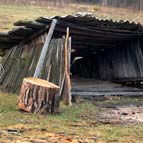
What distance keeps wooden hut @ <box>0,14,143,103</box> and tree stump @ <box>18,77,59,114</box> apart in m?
2.25

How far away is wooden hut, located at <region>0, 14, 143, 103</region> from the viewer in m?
14.4

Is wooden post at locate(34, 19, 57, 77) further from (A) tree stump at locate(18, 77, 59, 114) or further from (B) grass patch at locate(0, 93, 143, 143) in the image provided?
(A) tree stump at locate(18, 77, 59, 114)

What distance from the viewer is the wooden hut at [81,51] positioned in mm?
14383

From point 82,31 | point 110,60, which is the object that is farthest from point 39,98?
point 110,60

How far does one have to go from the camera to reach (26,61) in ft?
51.9

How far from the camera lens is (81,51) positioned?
67.3 feet

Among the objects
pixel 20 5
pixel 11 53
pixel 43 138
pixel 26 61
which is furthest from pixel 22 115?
pixel 20 5

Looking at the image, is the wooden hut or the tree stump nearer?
the tree stump

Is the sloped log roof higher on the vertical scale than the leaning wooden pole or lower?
higher

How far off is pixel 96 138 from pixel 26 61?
7427 millimetres

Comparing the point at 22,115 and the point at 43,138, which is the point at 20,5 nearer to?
the point at 22,115

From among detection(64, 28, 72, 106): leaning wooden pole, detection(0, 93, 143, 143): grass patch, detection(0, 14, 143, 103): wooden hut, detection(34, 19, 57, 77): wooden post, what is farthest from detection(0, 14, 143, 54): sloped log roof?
detection(0, 93, 143, 143): grass patch

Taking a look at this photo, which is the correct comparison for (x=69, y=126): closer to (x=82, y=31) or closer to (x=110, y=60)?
(x=82, y=31)

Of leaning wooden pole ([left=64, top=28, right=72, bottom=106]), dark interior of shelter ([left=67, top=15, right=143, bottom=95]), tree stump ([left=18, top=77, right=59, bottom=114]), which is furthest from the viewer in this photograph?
dark interior of shelter ([left=67, top=15, right=143, bottom=95])
